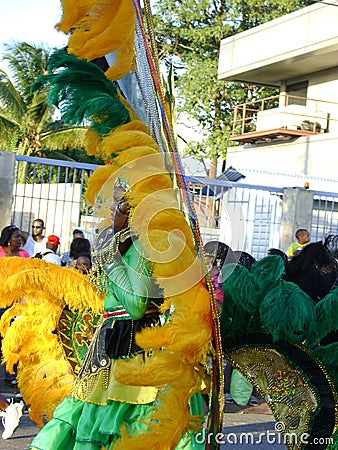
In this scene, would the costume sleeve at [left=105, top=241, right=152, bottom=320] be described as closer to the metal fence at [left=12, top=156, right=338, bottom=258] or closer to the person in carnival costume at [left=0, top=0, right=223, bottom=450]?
the person in carnival costume at [left=0, top=0, right=223, bottom=450]

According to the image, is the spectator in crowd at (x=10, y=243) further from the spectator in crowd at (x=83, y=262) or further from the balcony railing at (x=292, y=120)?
the balcony railing at (x=292, y=120)

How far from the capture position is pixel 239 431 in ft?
19.0

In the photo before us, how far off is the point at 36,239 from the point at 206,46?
50.9ft

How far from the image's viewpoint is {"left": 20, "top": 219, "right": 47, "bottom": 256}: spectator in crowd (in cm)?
746

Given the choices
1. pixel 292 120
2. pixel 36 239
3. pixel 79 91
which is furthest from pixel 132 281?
pixel 292 120

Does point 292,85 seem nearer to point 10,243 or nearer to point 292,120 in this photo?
point 292,120

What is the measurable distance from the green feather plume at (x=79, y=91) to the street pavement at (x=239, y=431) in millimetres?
3027

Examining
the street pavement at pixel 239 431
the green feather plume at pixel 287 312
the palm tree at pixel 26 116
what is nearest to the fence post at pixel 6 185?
the street pavement at pixel 239 431

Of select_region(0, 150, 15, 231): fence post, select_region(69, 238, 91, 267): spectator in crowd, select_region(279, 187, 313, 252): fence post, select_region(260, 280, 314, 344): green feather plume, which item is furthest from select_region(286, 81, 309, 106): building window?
select_region(260, 280, 314, 344): green feather plume

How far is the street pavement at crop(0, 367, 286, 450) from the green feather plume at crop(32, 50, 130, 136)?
3027 millimetres

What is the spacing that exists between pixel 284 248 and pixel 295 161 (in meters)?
10.2

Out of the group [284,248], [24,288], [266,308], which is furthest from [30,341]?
[284,248]

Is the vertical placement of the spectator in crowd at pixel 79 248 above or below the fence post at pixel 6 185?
below

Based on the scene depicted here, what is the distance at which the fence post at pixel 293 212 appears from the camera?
988 cm
